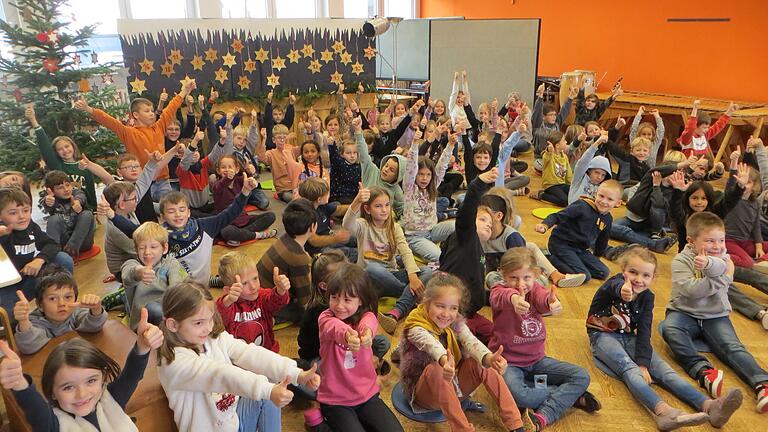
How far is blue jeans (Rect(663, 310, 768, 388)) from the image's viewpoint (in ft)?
8.59

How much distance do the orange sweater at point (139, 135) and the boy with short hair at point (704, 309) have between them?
3.87 m

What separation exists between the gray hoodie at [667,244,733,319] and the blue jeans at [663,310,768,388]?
0.15 ft

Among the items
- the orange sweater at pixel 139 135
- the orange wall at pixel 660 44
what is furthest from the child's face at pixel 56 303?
the orange wall at pixel 660 44

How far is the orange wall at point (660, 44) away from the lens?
6852 millimetres

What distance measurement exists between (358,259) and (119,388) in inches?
72.9

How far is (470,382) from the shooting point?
7.59 ft

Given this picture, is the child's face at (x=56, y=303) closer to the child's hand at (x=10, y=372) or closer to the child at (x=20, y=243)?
the child at (x=20, y=243)

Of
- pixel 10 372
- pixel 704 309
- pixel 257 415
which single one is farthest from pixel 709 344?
pixel 10 372

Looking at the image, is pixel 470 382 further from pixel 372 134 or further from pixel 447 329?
pixel 372 134

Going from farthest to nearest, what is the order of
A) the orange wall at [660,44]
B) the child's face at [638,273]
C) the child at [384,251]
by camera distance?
the orange wall at [660,44]
the child at [384,251]
the child's face at [638,273]

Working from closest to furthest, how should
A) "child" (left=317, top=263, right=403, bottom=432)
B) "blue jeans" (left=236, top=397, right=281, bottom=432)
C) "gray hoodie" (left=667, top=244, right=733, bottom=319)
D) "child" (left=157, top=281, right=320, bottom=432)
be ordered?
"child" (left=157, top=281, right=320, bottom=432)
"blue jeans" (left=236, top=397, right=281, bottom=432)
"child" (left=317, top=263, right=403, bottom=432)
"gray hoodie" (left=667, top=244, right=733, bottom=319)

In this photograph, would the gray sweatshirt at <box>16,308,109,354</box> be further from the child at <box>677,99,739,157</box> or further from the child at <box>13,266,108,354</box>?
the child at <box>677,99,739,157</box>

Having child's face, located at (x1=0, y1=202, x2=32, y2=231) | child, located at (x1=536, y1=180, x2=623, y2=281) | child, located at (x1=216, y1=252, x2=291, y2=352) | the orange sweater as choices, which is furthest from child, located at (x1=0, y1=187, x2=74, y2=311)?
child, located at (x1=536, y1=180, x2=623, y2=281)

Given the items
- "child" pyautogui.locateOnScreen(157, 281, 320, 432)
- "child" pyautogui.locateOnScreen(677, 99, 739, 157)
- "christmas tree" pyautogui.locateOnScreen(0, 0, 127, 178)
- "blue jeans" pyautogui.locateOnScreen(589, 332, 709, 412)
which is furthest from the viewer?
"child" pyautogui.locateOnScreen(677, 99, 739, 157)
